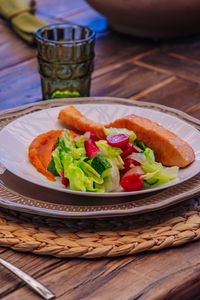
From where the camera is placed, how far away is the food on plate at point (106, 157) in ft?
3.20

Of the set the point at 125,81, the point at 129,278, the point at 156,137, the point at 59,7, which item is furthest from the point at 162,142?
the point at 59,7

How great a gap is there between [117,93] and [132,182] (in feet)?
2.40

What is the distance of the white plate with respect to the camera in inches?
39.6

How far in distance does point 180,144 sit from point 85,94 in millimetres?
560

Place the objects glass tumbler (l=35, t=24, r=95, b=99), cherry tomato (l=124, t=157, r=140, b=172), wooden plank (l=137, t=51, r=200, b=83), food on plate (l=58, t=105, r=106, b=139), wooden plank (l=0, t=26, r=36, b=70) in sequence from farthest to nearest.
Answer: wooden plank (l=0, t=26, r=36, b=70), wooden plank (l=137, t=51, r=200, b=83), glass tumbler (l=35, t=24, r=95, b=99), food on plate (l=58, t=105, r=106, b=139), cherry tomato (l=124, t=157, r=140, b=172)

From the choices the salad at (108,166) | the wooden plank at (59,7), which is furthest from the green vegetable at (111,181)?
the wooden plank at (59,7)

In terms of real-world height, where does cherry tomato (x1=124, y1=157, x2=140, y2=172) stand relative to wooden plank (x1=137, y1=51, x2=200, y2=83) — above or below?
above

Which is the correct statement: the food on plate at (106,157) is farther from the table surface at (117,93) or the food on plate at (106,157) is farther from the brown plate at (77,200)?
the table surface at (117,93)

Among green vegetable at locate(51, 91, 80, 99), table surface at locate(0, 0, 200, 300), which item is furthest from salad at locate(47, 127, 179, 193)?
green vegetable at locate(51, 91, 80, 99)

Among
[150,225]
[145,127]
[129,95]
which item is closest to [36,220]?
Answer: [150,225]

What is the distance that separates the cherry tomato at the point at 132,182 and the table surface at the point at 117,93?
143 millimetres

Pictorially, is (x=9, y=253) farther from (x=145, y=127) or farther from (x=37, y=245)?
(x=145, y=127)

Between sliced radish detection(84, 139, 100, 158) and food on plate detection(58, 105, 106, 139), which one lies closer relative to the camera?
sliced radish detection(84, 139, 100, 158)

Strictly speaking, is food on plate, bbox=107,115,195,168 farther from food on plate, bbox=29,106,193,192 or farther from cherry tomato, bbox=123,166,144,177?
cherry tomato, bbox=123,166,144,177
